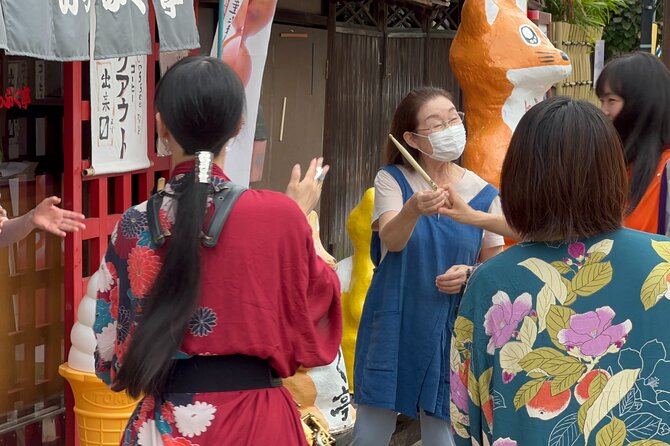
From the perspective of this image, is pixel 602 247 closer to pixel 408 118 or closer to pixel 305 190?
pixel 305 190

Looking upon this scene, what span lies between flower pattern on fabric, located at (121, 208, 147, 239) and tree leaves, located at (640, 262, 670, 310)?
1.39 m

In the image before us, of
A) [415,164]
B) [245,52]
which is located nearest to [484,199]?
[415,164]

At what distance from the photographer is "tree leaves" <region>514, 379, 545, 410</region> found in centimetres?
270

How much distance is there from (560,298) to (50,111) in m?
3.71

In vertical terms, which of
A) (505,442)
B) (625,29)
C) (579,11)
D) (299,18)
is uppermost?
(579,11)

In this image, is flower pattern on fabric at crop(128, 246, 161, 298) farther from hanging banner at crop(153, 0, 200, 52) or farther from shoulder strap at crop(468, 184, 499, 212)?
hanging banner at crop(153, 0, 200, 52)

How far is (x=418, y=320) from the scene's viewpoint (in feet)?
16.0

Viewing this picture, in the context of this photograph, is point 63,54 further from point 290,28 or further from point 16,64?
point 290,28

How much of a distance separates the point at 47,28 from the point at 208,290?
6.75 feet

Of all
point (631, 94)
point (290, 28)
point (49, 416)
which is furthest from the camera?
point (290, 28)

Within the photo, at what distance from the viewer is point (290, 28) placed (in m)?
8.77

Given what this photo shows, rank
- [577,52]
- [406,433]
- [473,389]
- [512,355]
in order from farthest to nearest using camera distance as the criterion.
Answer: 1. [577,52]
2. [406,433]
3. [473,389]
4. [512,355]

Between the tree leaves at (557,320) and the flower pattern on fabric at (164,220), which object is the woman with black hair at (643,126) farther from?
the flower pattern on fabric at (164,220)

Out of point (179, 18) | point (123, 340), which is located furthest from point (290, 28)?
point (123, 340)
